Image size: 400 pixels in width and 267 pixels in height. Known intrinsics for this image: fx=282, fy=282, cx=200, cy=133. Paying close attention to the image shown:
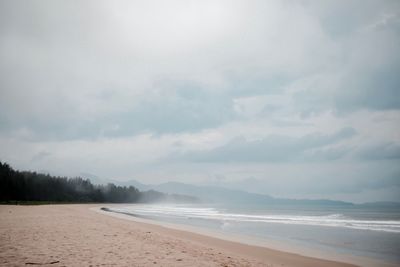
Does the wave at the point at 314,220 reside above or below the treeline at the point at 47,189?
below

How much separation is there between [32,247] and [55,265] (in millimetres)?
3838

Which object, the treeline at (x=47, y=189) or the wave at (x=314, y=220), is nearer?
the wave at (x=314, y=220)

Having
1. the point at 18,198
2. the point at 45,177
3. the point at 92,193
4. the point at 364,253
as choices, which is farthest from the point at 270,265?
the point at 92,193

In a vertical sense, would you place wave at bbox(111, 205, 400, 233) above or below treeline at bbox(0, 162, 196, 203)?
below

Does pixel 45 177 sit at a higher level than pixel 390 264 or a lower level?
higher

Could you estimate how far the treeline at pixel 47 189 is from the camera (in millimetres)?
90500

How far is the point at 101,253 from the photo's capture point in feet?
38.1

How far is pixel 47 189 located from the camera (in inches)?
4387

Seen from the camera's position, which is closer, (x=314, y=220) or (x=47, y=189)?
(x=314, y=220)

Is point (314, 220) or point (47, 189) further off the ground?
point (47, 189)

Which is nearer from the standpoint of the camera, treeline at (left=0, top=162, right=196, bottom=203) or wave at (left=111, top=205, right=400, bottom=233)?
wave at (left=111, top=205, right=400, bottom=233)

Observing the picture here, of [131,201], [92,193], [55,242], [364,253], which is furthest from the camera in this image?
[131,201]

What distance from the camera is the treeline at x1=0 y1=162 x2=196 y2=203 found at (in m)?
90.5

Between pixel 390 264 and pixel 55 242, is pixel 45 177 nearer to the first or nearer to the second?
pixel 55 242
